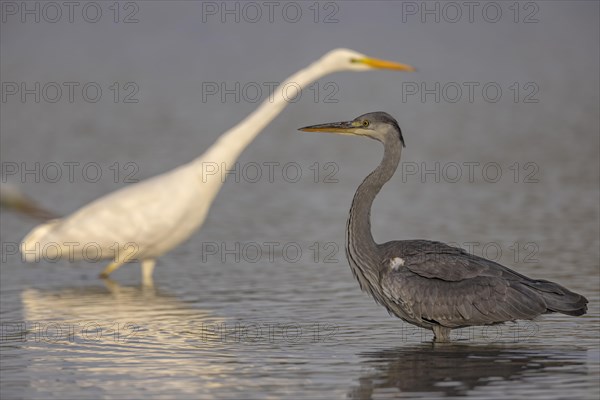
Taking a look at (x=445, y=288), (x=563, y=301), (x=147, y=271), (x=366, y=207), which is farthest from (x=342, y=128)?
(x=147, y=271)

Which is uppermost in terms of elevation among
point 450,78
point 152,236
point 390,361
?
point 450,78

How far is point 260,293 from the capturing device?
1147 cm

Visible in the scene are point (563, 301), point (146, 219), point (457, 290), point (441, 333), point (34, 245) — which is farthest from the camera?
point (34, 245)

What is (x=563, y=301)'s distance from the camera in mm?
9062

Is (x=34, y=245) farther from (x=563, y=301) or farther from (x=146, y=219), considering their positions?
(x=563, y=301)

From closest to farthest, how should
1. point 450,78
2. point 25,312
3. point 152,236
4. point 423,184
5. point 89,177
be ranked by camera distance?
point 25,312
point 152,236
point 423,184
point 89,177
point 450,78

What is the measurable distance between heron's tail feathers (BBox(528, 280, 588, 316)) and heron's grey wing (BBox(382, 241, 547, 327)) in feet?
0.19

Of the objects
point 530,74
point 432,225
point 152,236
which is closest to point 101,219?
point 152,236

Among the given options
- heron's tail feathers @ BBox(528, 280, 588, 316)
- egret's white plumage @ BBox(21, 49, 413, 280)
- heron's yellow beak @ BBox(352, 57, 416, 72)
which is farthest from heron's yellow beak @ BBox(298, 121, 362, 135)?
heron's yellow beak @ BBox(352, 57, 416, 72)

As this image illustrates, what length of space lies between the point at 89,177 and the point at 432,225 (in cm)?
629

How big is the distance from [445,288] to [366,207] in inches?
39.3

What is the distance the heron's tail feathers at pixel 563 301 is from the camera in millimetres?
9047

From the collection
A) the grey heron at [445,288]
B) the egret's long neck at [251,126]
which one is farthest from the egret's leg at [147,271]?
the grey heron at [445,288]

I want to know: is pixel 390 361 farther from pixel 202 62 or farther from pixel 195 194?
pixel 202 62
